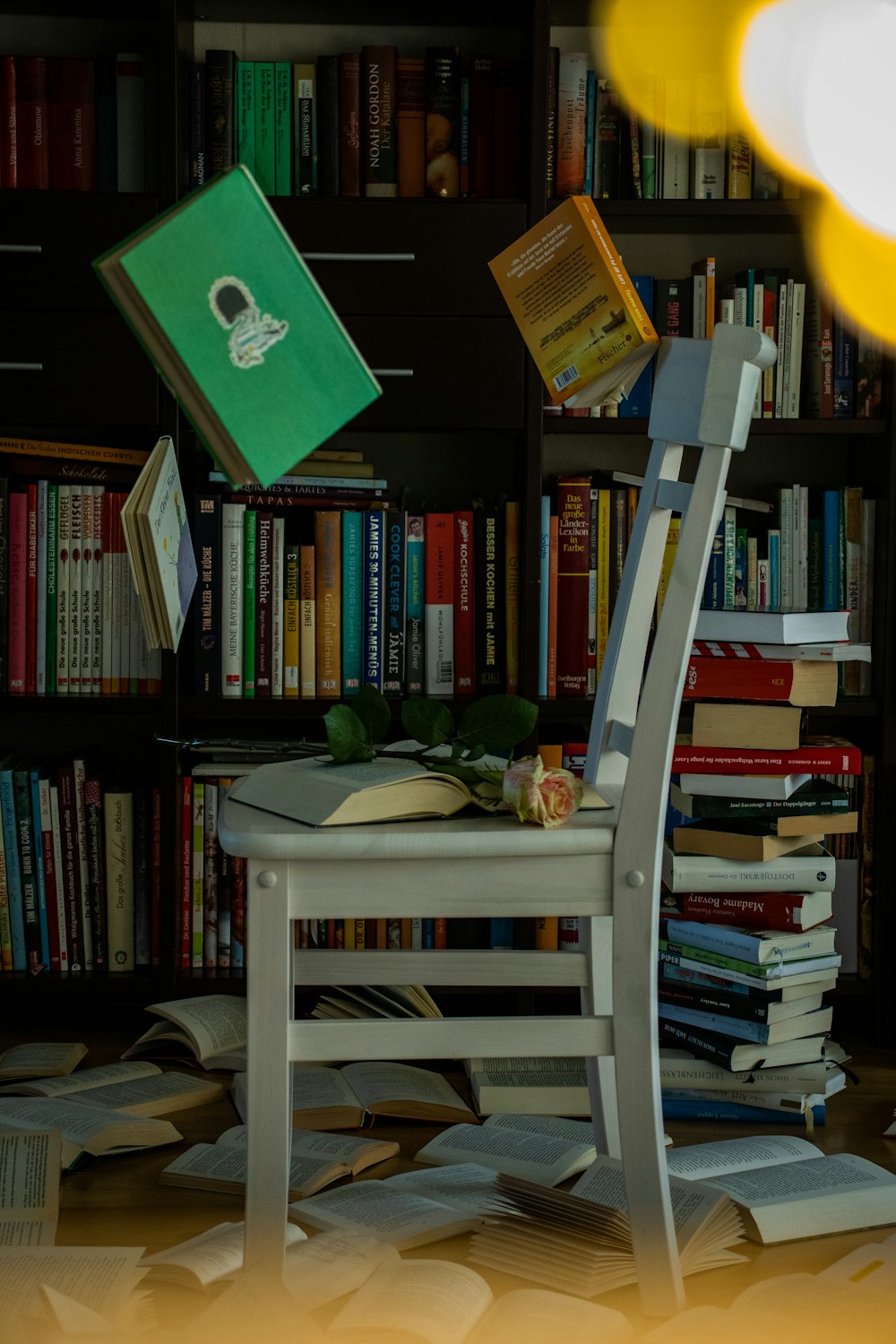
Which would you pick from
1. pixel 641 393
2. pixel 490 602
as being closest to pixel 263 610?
pixel 490 602

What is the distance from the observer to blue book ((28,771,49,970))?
199 centimetres

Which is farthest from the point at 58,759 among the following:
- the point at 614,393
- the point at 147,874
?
the point at 614,393

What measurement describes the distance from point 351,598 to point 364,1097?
0.77 metres

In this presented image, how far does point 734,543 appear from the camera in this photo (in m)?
2.05

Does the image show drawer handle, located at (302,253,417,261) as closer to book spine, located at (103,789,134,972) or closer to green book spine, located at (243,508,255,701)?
green book spine, located at (243,508,255,701)

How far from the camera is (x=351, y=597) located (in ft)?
6.61

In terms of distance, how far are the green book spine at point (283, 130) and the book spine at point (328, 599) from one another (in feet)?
1.67

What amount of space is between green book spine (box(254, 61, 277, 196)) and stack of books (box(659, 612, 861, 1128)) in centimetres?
97

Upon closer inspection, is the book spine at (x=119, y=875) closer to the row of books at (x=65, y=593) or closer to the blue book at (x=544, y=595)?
the row of books at (x=65, y=593)

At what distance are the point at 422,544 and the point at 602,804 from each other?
0.93 m

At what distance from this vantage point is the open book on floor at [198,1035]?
1.81 m

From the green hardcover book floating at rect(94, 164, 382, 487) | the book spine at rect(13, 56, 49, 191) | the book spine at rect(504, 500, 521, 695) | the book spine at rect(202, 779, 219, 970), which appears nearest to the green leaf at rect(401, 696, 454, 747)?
the green hardcover book floating at rect(94, 164, 382, 487)

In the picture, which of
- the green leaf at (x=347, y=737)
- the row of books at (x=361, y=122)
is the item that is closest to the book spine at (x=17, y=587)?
the row of books at (x=361, y=122)

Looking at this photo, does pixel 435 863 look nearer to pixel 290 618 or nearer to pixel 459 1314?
pixel 459 1314
